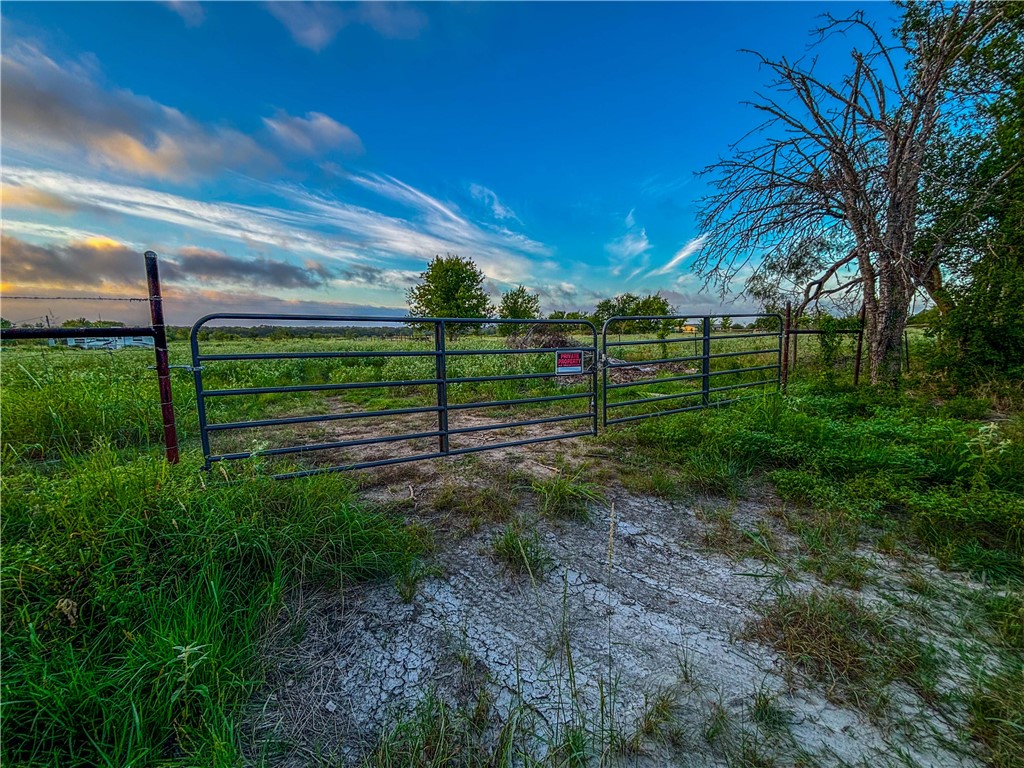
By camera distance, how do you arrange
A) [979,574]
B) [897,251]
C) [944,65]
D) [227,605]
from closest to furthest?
[227,605] → [979,574] → [944,65] → [897,251]

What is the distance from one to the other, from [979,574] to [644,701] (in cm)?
229

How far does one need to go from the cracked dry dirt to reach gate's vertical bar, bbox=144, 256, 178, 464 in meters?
1.80

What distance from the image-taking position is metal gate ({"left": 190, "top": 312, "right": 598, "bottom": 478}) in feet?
10.3

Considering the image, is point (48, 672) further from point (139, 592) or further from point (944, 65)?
point (944, 65)

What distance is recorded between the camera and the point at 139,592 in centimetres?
171

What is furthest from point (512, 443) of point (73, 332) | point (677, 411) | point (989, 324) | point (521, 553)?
point (989, 324)

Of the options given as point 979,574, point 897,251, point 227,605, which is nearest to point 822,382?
point 897,251

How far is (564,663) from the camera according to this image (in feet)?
5.74

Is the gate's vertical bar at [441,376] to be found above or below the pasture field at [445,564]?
above

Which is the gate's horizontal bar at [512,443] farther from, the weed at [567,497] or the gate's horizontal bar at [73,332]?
the gate's horizontal bar at [73,332]

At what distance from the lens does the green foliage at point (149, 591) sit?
51.8 inches

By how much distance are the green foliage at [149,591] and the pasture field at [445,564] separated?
0.01m

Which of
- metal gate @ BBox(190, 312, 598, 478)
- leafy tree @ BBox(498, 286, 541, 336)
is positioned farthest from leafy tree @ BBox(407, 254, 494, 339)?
metal gate @ BBox(190, 312, 598, 478)

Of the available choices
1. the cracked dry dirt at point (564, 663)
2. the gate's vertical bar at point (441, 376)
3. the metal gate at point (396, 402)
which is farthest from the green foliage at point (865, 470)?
the gate's vertical bar at point (441, 376)
